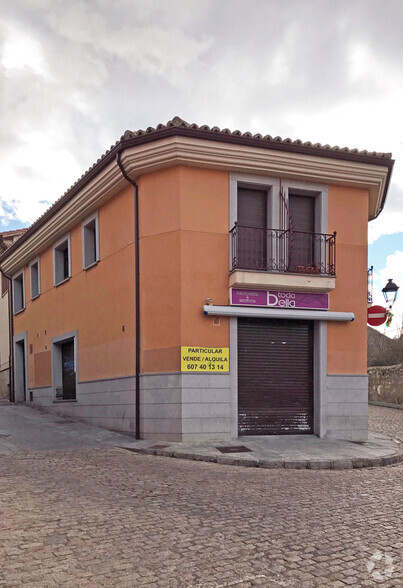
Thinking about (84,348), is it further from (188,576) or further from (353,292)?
(188,576)

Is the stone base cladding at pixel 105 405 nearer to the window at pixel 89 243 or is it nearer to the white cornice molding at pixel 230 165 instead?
the window at pixel 89 243

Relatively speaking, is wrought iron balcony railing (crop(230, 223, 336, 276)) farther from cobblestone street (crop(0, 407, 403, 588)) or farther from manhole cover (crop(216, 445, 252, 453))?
cobblestone street (crop(0, 407, 403, 588))

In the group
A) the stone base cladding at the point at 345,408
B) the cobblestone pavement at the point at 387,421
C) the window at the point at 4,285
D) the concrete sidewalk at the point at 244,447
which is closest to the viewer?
the concrete sidewalk at the point at 244,447

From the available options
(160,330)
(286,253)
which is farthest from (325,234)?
(160,330)

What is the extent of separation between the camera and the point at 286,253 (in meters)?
10.9

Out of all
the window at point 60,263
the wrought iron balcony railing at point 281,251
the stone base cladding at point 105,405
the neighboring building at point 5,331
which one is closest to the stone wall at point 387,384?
the wrought iron balcony railing at point 281,251

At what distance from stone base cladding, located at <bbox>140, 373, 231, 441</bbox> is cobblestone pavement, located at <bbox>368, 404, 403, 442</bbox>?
4702mm

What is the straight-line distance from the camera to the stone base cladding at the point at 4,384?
21.0 metres

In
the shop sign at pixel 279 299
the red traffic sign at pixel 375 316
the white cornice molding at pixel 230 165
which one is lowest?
the red traffic sign at pixel 375 316

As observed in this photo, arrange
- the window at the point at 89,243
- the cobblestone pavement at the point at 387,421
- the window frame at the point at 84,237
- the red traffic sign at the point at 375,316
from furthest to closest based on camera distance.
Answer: the window at the point at 89,243, the cobblestone pavement at the point at 387,421, the window frame at the point at 84,237, the red traffic sign at the point at 375,316

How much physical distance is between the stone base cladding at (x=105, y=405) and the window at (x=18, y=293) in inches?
249

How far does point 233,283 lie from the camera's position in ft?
33.7

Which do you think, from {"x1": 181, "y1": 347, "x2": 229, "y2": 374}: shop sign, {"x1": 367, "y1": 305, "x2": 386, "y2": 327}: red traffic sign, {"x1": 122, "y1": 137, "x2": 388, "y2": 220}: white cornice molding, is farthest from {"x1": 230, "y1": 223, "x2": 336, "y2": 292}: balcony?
{"x1": 367, "y1": 305, "x2": 386, "y2": 327}: red traffic sign

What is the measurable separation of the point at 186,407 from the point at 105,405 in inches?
123
